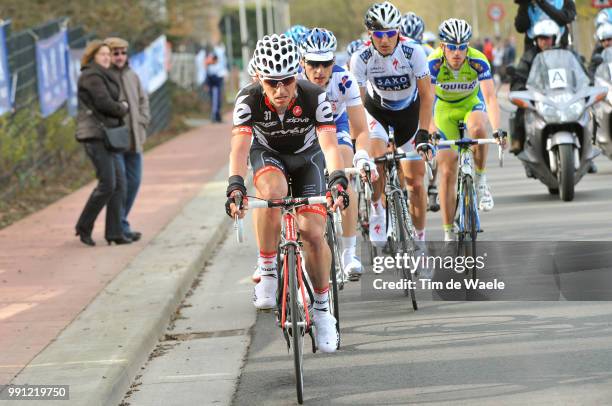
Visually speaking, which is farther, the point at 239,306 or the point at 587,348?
the point at 239,306

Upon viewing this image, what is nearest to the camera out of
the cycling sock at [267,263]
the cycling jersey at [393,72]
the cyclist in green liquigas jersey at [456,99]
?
Answer: the cycling sock at [267,263]

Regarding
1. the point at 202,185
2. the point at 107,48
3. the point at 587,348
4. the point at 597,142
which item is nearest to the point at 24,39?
the point at 202,185

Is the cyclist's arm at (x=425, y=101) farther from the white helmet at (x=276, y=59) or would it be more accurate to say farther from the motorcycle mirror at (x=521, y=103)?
the motorcycle mirror at (x=521, y=103)

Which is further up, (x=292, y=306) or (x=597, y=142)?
(x=292, y=306)

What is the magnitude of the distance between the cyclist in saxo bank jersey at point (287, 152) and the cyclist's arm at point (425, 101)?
217cm

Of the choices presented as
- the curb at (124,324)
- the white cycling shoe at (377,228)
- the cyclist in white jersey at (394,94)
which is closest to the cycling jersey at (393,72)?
the cyclist in white jersey at (394,94)

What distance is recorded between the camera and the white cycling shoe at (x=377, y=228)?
10.9 m

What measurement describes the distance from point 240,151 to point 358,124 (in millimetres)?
1997

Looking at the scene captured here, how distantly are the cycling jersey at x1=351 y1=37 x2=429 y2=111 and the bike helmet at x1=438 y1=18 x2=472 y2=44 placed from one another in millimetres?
503

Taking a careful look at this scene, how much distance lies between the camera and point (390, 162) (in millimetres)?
10242

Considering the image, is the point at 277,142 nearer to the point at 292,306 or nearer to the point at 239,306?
the point at 292,306

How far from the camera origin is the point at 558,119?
14.8 m

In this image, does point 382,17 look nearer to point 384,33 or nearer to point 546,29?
point 384,33

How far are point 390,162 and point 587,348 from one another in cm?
275
